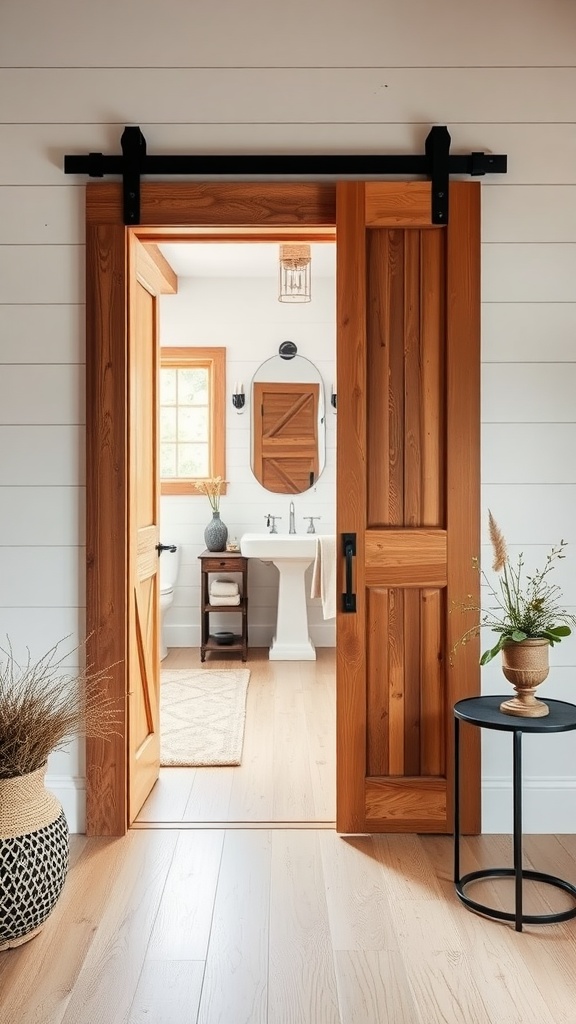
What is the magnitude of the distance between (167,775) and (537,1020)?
205 cm

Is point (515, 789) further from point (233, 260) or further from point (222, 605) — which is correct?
point (233, 260)

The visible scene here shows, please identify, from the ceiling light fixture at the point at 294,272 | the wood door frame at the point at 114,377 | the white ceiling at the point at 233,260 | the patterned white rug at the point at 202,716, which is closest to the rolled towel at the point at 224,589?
the patterned white rug at the point at 202,716

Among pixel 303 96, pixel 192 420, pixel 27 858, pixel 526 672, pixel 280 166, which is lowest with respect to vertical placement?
pixel 27 858

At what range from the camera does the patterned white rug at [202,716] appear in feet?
13.1

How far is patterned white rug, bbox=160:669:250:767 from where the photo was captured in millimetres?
3988

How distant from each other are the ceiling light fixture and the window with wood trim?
5.38 feet

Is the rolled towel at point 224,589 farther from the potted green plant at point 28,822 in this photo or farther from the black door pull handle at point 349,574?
the potted green plant at point 28,822

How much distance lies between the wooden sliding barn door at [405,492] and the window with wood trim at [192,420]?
348cm

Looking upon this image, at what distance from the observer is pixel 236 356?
6492mm

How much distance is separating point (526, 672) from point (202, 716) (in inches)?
95.2

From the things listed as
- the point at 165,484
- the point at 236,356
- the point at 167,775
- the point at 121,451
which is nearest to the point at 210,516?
the point at 165,484

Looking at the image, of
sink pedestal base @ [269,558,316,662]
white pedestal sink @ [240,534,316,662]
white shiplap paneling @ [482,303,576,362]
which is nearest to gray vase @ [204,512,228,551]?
white pedestal sink @ [240,534,316,662]

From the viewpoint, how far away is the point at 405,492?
314cm

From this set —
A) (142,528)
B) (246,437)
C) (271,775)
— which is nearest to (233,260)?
(246,437)
